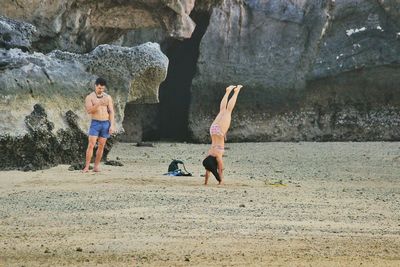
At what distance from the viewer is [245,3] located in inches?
945

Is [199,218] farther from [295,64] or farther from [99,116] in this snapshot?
[295,64]

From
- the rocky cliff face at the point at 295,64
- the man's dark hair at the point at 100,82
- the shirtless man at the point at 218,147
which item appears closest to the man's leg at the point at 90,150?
the man's dark hair at the point at 100,82

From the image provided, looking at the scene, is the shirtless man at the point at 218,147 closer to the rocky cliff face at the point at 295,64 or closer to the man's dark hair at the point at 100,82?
the man's dark hair at the point at 100,82

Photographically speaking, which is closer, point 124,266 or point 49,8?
point 124,266

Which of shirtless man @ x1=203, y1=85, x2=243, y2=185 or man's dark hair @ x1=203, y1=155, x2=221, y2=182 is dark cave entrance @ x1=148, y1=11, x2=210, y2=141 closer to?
shirtless man @ x1=203, y1=85, x2=243, y2=185

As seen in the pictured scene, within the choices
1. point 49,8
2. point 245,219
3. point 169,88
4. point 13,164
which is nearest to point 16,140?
point 13,164

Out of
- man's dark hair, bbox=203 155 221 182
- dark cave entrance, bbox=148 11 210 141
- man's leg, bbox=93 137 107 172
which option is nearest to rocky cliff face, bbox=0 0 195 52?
man's leg, bbox=93 137 107 172

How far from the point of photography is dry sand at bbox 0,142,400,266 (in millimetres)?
7094

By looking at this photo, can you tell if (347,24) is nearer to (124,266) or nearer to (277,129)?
(277,129)

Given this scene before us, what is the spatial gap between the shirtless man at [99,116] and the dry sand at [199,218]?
1.24ft

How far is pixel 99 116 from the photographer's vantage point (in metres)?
14.5

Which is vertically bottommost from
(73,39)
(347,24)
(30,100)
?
(30,100)

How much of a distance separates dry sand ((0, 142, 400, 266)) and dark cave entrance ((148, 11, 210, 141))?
1000 cm

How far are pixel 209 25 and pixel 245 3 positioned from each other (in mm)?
951
